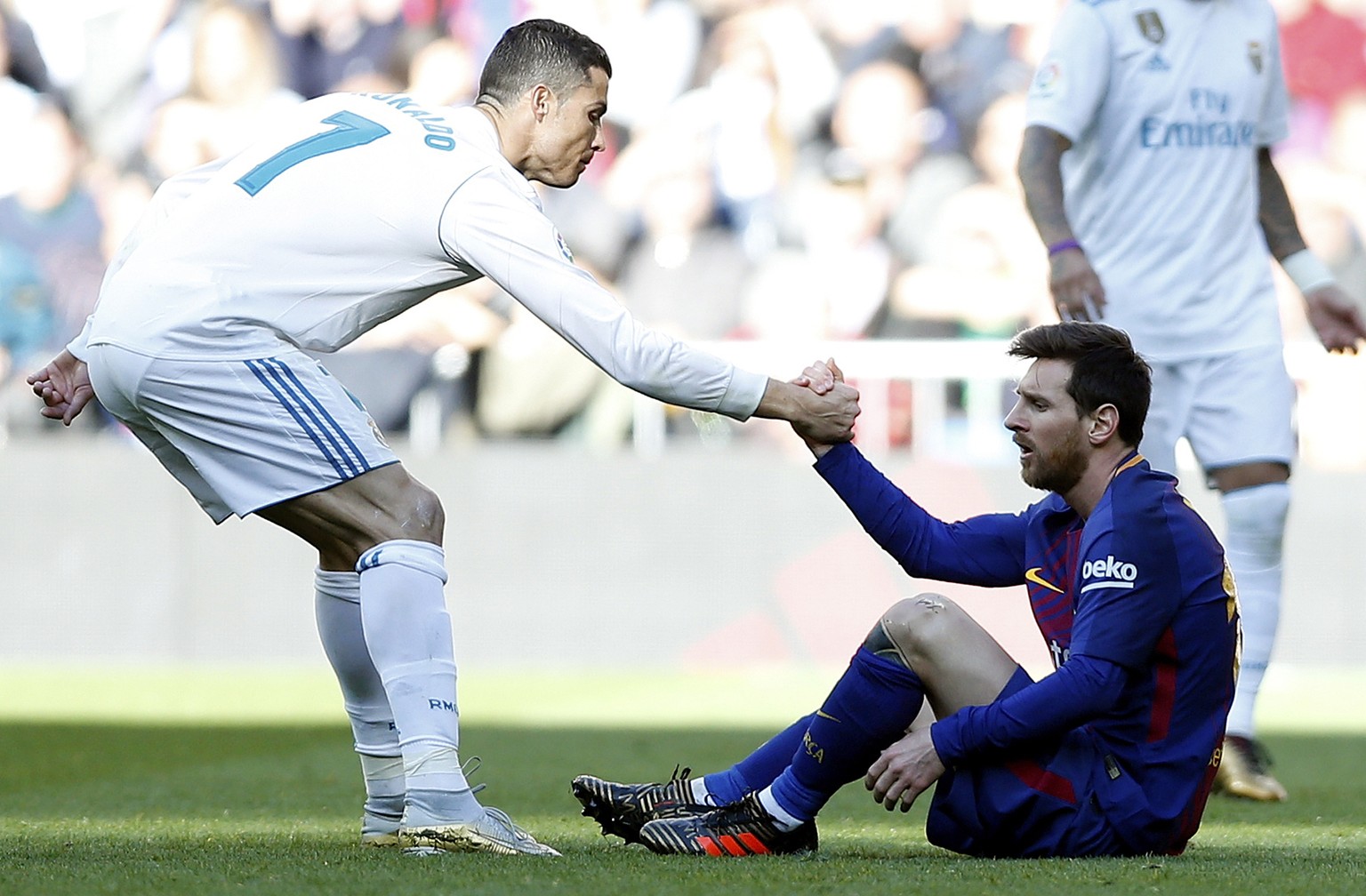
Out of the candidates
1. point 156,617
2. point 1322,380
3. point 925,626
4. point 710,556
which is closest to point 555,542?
point 710,556

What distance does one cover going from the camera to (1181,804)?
3434 millimetres

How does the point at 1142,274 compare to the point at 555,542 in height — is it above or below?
above

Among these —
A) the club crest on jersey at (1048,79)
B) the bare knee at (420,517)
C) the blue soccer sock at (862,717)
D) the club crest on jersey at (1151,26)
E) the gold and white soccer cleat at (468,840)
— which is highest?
the club crest on jersey at (1151,26)

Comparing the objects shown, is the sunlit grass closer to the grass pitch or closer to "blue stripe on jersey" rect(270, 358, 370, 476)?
the grass pitch

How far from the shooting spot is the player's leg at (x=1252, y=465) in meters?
5.37

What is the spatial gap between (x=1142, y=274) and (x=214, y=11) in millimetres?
8754

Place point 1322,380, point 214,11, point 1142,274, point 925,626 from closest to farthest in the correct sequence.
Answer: point 925,626, point 1142,274, point 1322,380, point 214,11

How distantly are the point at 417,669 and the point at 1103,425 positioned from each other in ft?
4.55

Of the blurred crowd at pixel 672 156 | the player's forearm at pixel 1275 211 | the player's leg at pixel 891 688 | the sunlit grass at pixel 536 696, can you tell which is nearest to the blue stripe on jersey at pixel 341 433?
the player's leg at pixel 891 688

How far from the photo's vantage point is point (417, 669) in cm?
369

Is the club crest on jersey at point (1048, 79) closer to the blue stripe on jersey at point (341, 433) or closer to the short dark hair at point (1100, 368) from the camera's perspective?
the short dark hair at point (1100, 368)

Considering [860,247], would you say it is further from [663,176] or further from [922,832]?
[922,832]

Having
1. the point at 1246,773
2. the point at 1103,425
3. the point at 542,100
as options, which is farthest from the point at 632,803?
the point at 1246,773

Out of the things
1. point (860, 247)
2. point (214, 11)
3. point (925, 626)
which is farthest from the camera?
point (214, 11)
